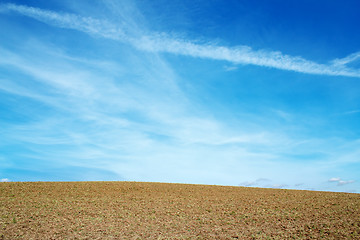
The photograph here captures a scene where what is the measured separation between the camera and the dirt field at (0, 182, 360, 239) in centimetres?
1682

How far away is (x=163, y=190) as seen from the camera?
31438 millimetres

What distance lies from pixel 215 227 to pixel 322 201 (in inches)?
550

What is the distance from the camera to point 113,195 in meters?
27.9

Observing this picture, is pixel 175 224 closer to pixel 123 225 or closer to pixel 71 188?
pixel 123 225

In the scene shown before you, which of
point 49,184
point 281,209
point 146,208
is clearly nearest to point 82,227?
point 146,208

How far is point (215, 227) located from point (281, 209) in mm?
7602

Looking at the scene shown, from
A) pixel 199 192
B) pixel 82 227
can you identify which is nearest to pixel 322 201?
pixel 199 192

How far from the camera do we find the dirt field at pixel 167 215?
16822mm

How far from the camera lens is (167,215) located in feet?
67.9

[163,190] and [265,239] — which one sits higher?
[163,190]

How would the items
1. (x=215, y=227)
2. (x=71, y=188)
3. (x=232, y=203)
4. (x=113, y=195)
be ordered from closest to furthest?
(x=215, y=227) → (x=232, y=203) → (x=113, y=195) → (x=71, y=188)

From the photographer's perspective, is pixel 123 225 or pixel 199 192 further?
pixel 199 192

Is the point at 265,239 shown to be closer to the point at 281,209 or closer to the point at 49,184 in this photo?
the point at 281,209

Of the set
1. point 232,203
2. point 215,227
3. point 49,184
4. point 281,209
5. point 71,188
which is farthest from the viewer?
point 49,184
